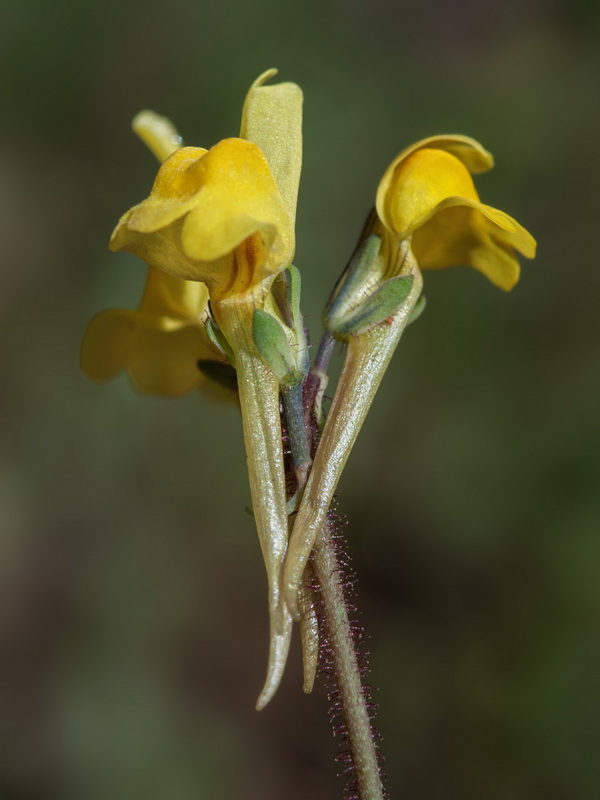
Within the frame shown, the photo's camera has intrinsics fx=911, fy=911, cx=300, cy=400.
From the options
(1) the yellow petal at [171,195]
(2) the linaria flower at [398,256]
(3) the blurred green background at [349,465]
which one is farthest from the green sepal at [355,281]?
(3) the blurred green background at [349,465]

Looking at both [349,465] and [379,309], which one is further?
[349,465]

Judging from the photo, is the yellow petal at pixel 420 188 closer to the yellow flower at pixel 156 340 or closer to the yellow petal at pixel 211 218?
the yellow petal at pixel 211 218

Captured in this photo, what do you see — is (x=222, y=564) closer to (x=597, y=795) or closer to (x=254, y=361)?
(x=597, y=795)

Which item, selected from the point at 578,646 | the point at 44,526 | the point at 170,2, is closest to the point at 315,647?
the point at 578,646

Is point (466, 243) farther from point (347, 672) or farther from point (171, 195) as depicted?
point (347, 672)

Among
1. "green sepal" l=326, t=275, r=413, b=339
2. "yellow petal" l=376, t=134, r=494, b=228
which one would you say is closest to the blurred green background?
"yellow petal" l=376, t=134, r=494, b=228

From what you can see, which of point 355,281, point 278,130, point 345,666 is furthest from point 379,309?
point 345,666
